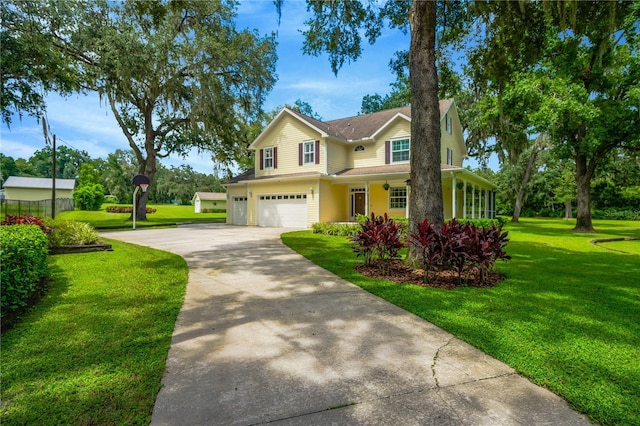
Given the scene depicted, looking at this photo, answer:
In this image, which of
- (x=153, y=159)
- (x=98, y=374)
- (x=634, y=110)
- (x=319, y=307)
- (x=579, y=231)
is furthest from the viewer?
(x=153, y=159)

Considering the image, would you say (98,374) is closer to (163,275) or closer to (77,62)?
(163,275)

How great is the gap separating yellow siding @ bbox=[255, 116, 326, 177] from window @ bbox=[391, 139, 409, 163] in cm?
414

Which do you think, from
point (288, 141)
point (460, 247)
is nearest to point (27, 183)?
point (288, 141)

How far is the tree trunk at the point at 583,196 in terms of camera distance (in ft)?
55.7

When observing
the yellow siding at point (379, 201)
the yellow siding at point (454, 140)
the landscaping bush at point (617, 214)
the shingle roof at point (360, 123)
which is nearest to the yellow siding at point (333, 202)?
the yellow siding at point (379, 201)

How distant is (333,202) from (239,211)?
23.7 feet

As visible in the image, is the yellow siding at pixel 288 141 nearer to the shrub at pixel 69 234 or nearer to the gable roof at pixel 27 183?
the shrub at pixel 69 234

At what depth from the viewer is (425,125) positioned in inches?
261

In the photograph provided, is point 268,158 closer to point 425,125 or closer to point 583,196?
point 425,125

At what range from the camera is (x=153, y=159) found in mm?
22500

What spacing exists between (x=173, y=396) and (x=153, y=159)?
2357cm

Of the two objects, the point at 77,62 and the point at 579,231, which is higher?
the point at 77,62

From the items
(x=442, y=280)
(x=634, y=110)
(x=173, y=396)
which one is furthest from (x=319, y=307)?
(x=634, y=110)

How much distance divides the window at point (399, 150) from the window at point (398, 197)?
2118 mm
